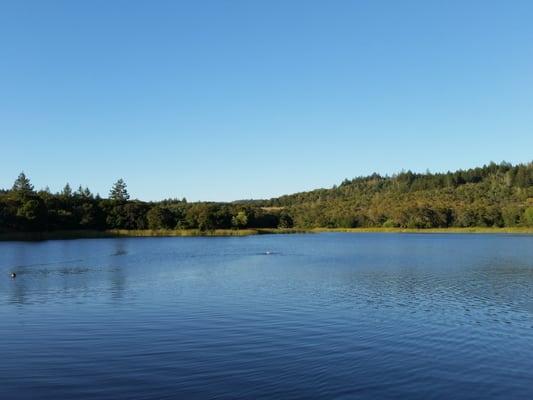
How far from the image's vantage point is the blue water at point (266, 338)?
13.6m

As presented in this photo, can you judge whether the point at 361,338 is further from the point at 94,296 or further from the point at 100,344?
the point at 94,296

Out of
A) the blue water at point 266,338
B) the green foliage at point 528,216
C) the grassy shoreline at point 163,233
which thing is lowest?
the blue water at point 266,338

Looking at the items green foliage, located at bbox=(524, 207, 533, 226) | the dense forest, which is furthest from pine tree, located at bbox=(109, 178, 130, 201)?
green foliage, located at bbox=(524, 207, 533, 226)

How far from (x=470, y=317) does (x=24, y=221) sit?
108 m

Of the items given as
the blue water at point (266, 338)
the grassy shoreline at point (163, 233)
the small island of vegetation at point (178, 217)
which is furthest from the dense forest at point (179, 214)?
the blue water at point (266, 338)

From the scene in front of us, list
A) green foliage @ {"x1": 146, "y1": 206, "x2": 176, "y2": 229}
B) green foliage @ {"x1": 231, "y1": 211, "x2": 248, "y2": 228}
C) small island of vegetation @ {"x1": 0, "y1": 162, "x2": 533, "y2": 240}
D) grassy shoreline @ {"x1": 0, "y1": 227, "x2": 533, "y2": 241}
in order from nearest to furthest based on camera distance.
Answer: grassy shoreline @ {"x1": 0, "y1": 227, "x2": 533, "y2": 241}
small island of vegetation @ {"x1": 0, "y1": 162, "x2": 533, "y2": 240}
green foliage @ {"x1": 146, "y1": 206, "x2": 176, "y2": 229}
green foliage @ {"x1": 231, "y1": 211, "x2": 248, "y2": 228}

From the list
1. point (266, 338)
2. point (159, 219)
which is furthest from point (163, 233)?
point (266, 338)

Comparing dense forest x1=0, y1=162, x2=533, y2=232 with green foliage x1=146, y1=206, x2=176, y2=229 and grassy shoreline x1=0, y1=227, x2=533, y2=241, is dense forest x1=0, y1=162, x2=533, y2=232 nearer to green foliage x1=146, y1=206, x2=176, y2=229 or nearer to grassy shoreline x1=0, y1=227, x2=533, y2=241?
green foliage x1=146, y1=206, x2=176, y2=229

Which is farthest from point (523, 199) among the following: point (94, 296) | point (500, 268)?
point (94, 296)

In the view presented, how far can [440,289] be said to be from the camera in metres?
32.7

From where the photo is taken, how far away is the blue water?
13.6m

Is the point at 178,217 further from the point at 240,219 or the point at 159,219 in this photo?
the point at 240,219

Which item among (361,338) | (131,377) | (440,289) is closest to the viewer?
(131,377)

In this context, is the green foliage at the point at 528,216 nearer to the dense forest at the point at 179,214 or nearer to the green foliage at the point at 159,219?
the dense forest at the point at 179,214
